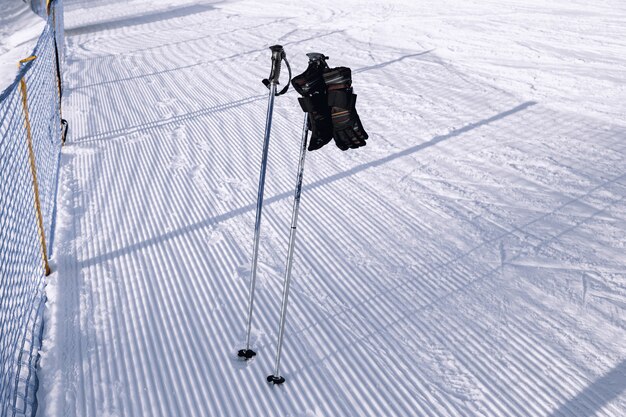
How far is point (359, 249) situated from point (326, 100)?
2304 millimetres

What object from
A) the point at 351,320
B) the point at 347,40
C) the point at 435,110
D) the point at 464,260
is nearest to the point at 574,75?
the point at 435,110

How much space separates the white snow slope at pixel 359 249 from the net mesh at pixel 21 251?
5.5 inches

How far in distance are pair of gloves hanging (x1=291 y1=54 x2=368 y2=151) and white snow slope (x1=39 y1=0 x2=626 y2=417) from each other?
1533 millimetres

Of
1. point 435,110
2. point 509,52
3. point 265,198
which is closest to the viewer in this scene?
point 265,198

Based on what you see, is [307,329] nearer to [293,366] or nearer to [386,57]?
[293,366]

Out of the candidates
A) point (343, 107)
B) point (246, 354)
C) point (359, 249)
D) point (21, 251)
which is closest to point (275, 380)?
point (246, 354)

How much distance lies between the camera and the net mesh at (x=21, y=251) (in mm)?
3479

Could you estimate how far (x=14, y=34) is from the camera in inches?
816

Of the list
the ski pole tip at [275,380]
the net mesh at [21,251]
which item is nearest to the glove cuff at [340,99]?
the ski pole tip at [275,380]

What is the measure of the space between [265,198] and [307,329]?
2.36 meters

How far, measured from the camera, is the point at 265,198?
20.8 ft

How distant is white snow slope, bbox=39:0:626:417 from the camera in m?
3.73

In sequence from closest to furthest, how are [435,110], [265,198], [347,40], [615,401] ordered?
[615,401] → [265,198] → [435,110] → [347,40]

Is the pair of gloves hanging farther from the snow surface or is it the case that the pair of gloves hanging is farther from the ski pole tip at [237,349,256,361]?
the snow surface
